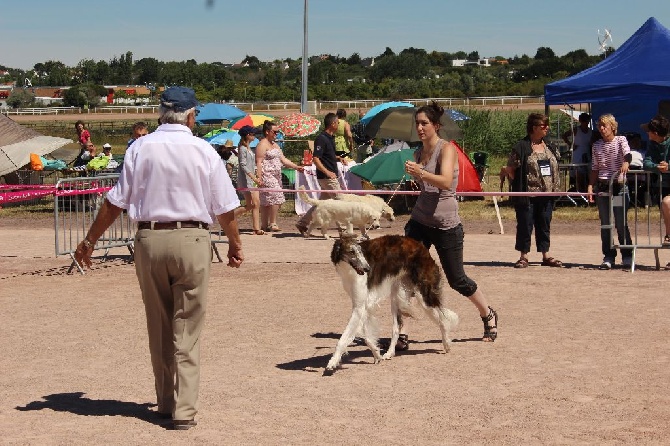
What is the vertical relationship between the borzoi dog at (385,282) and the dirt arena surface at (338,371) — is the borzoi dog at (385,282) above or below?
above

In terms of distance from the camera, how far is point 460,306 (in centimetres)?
1170

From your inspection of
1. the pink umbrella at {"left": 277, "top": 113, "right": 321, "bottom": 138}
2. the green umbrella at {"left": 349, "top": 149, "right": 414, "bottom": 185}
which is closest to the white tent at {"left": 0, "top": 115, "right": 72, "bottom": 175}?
the pink umbrella at {"left": 277, "top": 113, "right": 321, "bottom": 138}

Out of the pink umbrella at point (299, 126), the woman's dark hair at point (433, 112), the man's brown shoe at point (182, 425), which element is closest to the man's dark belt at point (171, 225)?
the man's brown shoe at point (182, 425)

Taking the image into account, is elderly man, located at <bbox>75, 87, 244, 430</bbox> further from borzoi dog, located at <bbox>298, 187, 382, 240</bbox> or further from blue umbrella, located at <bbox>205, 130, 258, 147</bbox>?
blue umbrella, located at <bbox>205, 130, 258, 147</bbox>

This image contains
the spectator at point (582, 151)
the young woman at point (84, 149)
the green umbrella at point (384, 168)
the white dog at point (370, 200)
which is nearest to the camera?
the white dog at point (370, 200)

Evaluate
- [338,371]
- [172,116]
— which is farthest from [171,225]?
[338,371]

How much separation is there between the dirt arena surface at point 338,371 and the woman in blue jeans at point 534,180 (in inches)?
17.9

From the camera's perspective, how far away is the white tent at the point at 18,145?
2558 cm

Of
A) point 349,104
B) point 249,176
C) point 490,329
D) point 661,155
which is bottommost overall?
point 490,329

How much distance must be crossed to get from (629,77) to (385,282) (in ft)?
42.1

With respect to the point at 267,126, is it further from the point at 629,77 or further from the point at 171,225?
the point at 171,225

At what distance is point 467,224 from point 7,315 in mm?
10142

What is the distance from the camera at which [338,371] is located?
8758 mm

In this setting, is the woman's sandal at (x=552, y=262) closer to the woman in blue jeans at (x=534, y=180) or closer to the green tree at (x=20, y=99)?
the woman in blue jeans at (x=534, y=180)
